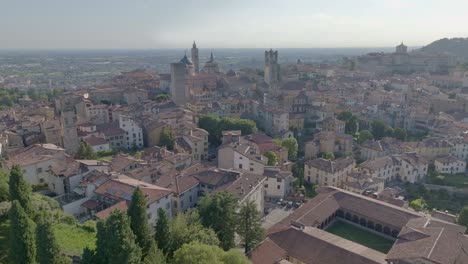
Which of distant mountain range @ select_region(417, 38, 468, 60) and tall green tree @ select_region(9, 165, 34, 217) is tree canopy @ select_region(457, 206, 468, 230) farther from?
distant mountain range @ select_region(417, 38, 468, 60)

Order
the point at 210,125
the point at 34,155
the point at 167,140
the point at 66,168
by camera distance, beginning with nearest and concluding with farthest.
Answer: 1. the point at 66,168
2. the point at 34,155
3. the point at 167,140
4. the point at 210,125

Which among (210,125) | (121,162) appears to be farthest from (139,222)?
(210,125)

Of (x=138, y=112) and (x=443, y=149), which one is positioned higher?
(x=138, y=112)

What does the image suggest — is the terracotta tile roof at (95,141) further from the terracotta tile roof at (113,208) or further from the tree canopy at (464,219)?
the tree canopy at (464,219)

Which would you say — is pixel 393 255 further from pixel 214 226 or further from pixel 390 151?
pixel 390 151

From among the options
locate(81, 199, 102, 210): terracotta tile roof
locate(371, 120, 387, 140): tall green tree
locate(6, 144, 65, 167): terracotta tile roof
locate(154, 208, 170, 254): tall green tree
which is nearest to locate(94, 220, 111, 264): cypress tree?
locate(154, 208, 170, 254): tall green tree

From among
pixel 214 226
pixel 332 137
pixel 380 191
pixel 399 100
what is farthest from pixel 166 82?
pixel 214 226

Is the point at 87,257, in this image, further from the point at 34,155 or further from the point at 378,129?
the point at 378,129
